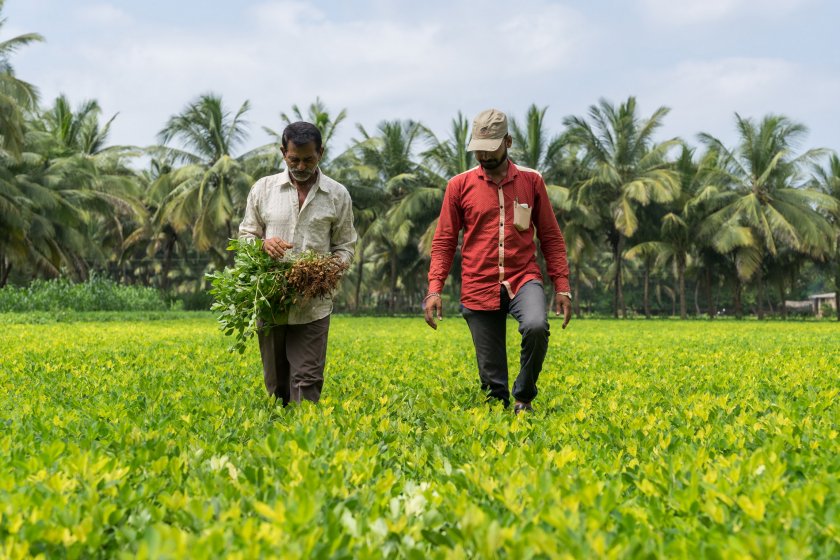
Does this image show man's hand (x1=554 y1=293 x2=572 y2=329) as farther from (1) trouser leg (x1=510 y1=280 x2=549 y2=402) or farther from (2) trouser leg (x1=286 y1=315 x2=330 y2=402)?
(2) trouser leg (x1=286 y1=315 x2=330 y2=402)

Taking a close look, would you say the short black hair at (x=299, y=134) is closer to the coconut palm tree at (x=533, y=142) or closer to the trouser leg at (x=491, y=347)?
the trouser leg at (x=491, y=347)

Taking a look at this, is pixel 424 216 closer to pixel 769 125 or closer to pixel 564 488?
pixel 769 125

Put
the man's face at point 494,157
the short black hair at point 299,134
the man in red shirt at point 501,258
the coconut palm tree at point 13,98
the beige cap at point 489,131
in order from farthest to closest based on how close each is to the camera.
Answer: the coconut palm tree at point 13,98 → the man in red shirt at point 501,258 → the man's face at point 494,157 → the beige cap at point 489,131 → the short black hair at point 299,134

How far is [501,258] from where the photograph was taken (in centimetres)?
487

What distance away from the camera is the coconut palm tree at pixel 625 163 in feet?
99.6

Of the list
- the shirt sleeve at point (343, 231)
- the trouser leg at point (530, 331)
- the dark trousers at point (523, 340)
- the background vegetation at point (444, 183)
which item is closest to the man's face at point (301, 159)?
the shirt sleeve at point (343, 231)

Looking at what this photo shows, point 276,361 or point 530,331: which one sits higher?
point 530,331

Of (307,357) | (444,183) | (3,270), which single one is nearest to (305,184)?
(307,357)

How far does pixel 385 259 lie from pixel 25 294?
2072cm

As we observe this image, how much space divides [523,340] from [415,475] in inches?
74.5

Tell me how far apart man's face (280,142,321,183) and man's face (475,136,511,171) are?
1.02m

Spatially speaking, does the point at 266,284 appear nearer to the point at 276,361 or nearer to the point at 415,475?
the point at 276,361

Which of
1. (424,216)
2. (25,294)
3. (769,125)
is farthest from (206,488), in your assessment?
(769,125)

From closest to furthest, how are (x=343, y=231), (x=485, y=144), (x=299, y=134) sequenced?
(x=299, y=134), (x=485, y=144), (x=343, y=231)
